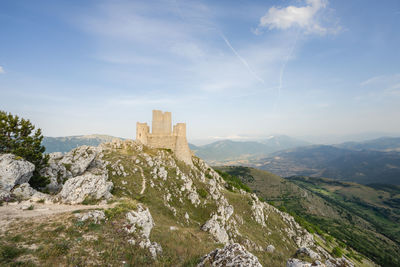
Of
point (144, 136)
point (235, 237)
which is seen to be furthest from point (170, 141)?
point (235, 237)

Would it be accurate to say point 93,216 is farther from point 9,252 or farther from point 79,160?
point 79,160

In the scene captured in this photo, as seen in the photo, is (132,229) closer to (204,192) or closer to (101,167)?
(101,167)

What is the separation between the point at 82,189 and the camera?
26.3 m

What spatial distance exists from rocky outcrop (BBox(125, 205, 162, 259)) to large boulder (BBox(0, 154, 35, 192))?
713 inches

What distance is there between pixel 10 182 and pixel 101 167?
56.9ft

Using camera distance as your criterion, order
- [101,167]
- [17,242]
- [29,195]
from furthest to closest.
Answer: [101,167]
[29,195]
[17,242]

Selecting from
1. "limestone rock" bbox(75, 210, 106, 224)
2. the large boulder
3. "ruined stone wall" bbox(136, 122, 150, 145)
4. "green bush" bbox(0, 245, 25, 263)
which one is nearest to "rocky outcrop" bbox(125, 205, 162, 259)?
"limestone rock" bbox(75, 210, 106, 224)

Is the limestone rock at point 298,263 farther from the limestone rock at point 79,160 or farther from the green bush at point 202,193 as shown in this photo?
the green bush at point 202,193

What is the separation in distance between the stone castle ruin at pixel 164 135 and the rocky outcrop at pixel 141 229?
168 feet

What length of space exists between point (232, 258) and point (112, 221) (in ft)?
41.5

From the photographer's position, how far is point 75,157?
38594mm

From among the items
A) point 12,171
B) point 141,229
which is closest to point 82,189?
point 12,171

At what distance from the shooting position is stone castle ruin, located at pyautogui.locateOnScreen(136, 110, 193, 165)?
234 ft

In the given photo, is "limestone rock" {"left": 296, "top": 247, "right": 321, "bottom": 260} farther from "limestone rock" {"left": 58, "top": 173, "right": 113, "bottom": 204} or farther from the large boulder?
the large boulder
